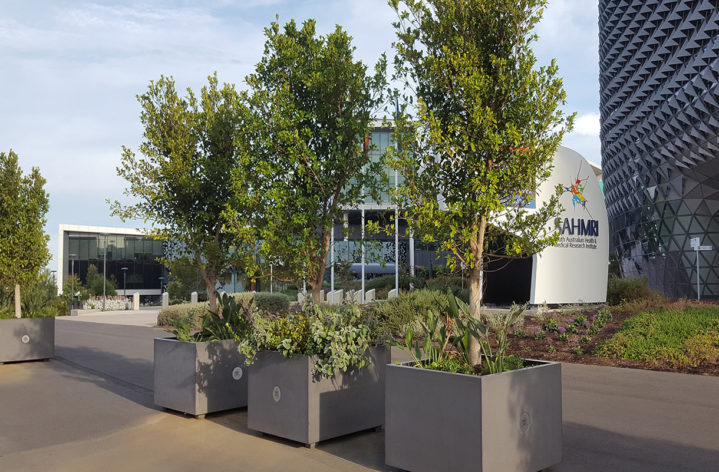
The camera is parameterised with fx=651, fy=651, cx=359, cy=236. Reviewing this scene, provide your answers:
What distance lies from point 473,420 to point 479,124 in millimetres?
2910

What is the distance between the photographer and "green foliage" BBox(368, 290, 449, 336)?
1568 centimetres

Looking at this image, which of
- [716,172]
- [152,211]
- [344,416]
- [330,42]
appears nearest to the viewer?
[344,416]

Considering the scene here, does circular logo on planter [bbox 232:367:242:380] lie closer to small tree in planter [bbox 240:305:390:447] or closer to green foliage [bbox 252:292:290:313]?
small tree in planter [bbox 240:305:390:447]

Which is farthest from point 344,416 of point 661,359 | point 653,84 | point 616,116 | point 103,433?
point 616,116

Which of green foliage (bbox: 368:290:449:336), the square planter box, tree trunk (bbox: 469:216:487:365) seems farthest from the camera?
green foliage (bbox: 368:290:449:336)

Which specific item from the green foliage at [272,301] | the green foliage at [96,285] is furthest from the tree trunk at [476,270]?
the green foliage at [96,285]

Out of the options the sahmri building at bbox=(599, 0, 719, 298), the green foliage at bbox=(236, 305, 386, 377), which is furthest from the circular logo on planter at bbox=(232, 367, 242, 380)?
the sahmri building at bbox=(599, 0, 719, 298)

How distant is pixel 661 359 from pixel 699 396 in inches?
107

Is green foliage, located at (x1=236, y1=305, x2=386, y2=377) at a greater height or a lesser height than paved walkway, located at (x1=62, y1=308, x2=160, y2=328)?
greater

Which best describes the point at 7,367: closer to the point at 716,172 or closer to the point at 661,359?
the point at 661,359

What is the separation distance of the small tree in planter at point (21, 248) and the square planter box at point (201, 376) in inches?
280

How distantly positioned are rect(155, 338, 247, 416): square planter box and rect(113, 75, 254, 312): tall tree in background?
13.3 feet

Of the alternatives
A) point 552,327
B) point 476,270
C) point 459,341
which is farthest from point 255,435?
point 552,327

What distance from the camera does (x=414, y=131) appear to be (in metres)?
6.90
